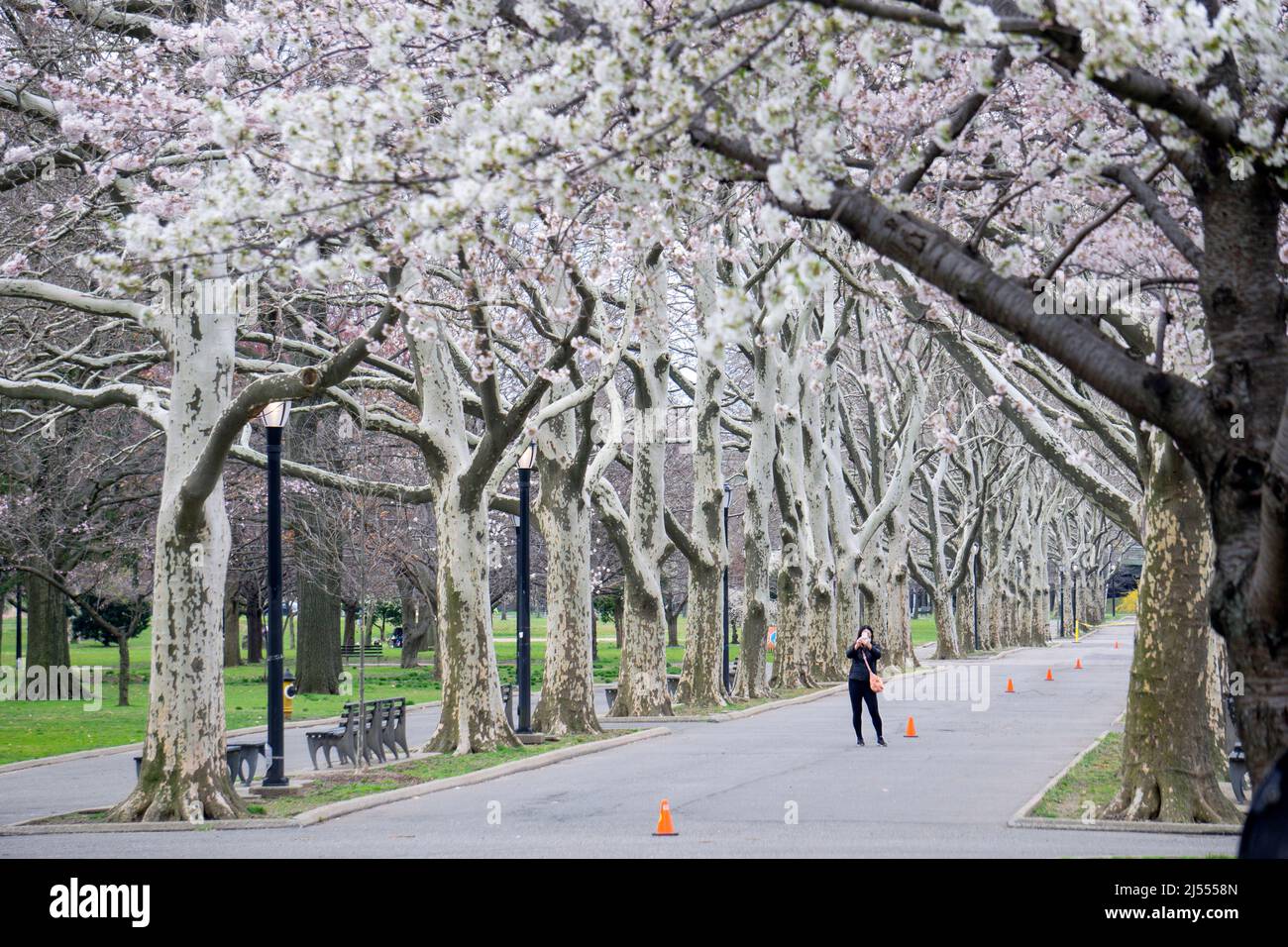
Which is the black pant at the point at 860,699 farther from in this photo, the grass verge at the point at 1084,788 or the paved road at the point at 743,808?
the grass verge at the point at 1084,788

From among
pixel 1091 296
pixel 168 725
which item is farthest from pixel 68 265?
pixel 1091 296

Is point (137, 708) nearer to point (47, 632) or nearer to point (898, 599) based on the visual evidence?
point (47, 632)

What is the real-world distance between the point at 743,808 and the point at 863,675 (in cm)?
805

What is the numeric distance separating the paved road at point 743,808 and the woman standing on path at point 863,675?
17.8 inches

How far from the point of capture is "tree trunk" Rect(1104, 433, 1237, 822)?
14727 millimetres

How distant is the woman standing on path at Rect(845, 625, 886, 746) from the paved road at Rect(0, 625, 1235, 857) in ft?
1.48

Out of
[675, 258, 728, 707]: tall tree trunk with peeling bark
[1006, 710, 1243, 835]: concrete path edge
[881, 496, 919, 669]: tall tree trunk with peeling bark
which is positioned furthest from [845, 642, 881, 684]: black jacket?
[881, 496, 919, 669]: tall tree trunk with peeling bark

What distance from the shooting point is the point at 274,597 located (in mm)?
17250

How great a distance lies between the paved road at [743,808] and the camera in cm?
1298

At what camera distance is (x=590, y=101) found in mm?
7621

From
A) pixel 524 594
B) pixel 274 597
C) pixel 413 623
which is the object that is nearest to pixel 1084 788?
pixel 524 594

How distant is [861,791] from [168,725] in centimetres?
720

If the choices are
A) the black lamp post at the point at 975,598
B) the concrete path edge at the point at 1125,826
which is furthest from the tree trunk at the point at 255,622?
the concrete path edge at the point at 1125,826

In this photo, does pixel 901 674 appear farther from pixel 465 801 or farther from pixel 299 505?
pixel 465 801
